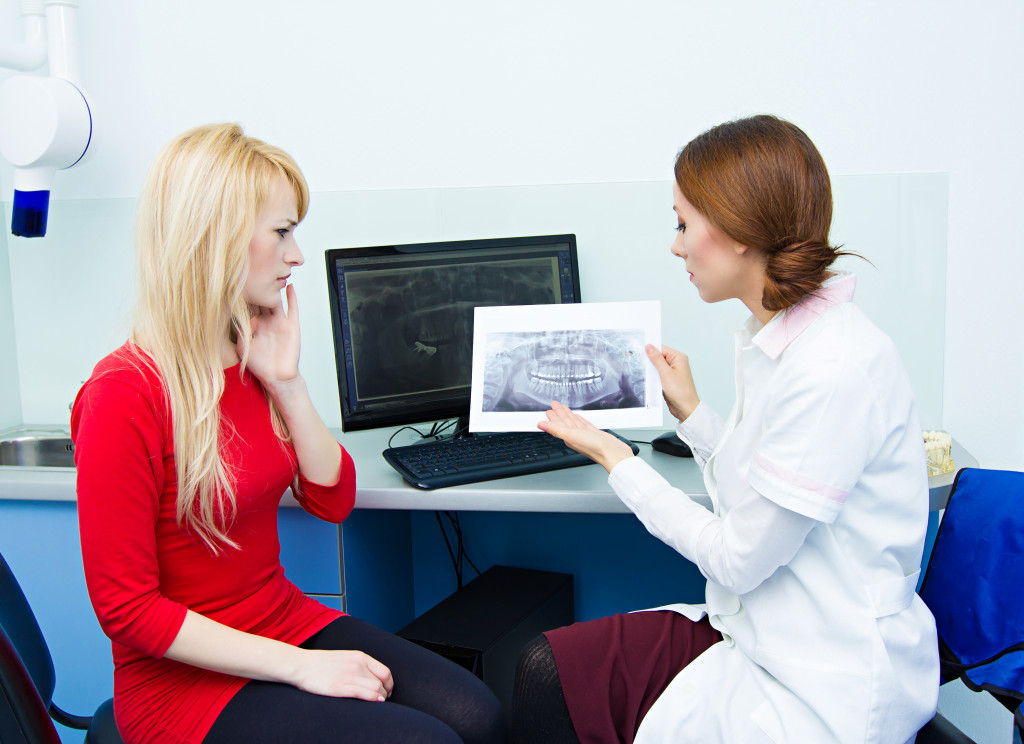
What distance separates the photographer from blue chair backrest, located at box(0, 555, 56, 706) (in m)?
1.24

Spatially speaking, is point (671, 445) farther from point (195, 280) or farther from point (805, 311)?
point (195, 280)

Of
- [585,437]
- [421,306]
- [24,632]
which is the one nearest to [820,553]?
[585,437]

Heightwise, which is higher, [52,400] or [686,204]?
[686,204]

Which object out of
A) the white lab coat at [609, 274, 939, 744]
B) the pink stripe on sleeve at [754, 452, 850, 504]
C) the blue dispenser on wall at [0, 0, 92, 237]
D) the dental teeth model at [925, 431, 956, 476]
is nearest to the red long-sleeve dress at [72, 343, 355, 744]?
the white lab coat at [609, 274, 939, 744]

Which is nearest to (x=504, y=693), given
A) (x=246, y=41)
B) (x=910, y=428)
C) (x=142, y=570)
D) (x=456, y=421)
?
(x=456, y=421)

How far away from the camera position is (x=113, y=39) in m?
2.13

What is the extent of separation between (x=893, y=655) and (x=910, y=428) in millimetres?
299

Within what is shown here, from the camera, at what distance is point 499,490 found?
1.53 meters

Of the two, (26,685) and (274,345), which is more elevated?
(274,345)

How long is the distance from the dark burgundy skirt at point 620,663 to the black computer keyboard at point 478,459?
0.40 m

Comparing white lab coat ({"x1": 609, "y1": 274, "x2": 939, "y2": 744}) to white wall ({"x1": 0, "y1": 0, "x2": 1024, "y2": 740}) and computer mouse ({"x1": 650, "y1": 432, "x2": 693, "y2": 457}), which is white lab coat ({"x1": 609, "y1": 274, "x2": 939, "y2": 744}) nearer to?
computer mouse ({"x1": 650, "y1": 432, "x2": 693, "y2": 457})

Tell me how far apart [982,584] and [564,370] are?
2.47 ft

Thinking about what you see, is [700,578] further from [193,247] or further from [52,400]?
[52,400]

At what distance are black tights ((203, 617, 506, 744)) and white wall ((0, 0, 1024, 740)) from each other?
47.6 inches
